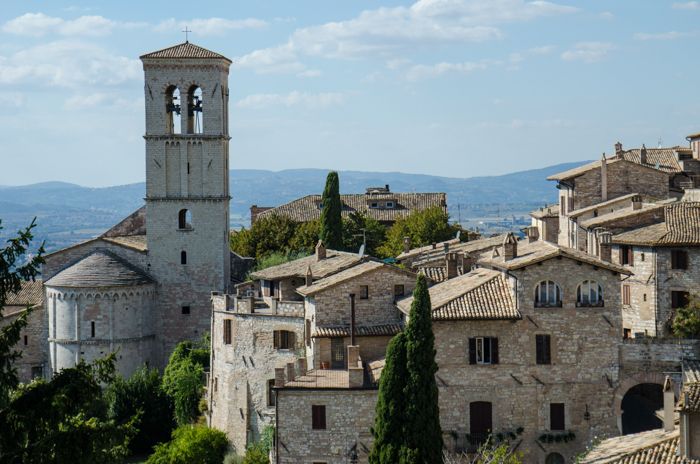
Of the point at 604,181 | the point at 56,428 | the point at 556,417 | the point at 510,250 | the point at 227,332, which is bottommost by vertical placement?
the point at 556,417

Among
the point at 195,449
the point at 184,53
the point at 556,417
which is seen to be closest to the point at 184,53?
the point at 184,53

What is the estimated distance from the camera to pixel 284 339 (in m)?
41.4

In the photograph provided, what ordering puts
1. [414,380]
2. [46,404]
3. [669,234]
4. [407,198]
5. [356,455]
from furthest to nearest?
[407,198]
[669,234]
[356,455]
[414,380]
[46,404]

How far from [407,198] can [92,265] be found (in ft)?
141

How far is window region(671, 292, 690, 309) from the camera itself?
129 ft

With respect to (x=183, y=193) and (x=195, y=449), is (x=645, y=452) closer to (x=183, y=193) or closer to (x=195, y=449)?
(x=195, y=449)

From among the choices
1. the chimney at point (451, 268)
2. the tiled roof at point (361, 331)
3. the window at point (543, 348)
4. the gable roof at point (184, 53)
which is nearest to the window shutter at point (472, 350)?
the window at point (543, 348)

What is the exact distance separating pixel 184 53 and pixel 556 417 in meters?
36.8

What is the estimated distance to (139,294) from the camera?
56125 millimetres

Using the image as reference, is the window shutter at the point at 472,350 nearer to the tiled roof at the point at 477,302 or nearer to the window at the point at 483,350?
the window at the point at 483,350

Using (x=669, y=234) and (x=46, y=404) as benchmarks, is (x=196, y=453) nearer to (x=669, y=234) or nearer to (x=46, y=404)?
(x=46, y=404)

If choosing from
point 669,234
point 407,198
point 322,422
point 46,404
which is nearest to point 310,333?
point 322,422

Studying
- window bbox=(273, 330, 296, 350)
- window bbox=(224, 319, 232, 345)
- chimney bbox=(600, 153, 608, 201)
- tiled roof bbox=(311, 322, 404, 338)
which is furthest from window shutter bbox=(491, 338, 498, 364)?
chimney bbox=(600, 153, 608, 201)

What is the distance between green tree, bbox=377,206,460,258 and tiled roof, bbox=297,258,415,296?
93.4ft
